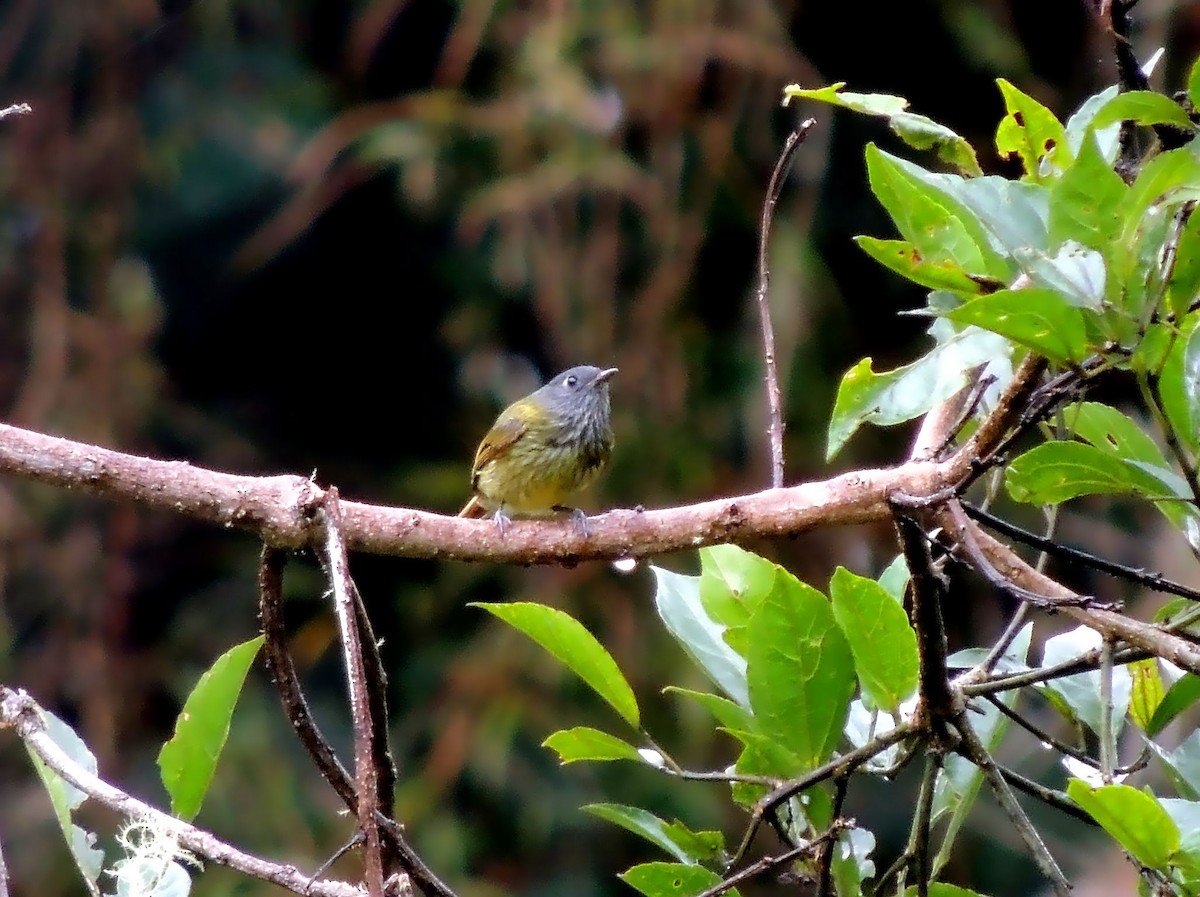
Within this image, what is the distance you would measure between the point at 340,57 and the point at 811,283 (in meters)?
2.86

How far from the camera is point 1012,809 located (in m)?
1.37

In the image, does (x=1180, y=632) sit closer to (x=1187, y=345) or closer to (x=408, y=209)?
(x=1187, y=345)

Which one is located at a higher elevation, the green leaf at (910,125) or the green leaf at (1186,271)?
the green leaf at (910,125)

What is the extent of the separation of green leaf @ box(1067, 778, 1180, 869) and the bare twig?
2.11ft

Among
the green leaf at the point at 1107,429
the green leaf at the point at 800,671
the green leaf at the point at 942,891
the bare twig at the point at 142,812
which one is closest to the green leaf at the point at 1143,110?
the green leaf at the point at 1107,429

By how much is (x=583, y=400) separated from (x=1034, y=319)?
287 centimetres

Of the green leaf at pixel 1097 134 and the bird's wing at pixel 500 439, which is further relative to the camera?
the bird's wing at pixel 500 439

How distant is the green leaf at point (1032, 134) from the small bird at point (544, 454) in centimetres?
238

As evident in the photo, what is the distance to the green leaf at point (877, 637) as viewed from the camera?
1.43 metres

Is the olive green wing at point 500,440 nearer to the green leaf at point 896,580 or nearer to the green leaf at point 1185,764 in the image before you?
the green leaf at point 896,580

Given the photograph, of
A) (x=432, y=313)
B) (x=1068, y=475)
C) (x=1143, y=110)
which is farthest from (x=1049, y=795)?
(x=432, y=313)

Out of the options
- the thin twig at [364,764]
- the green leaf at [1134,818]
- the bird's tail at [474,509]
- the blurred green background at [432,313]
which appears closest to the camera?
the thin twig at [364,764]

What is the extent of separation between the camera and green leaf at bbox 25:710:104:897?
1.51m

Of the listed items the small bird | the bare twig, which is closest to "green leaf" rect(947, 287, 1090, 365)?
the bare twig
